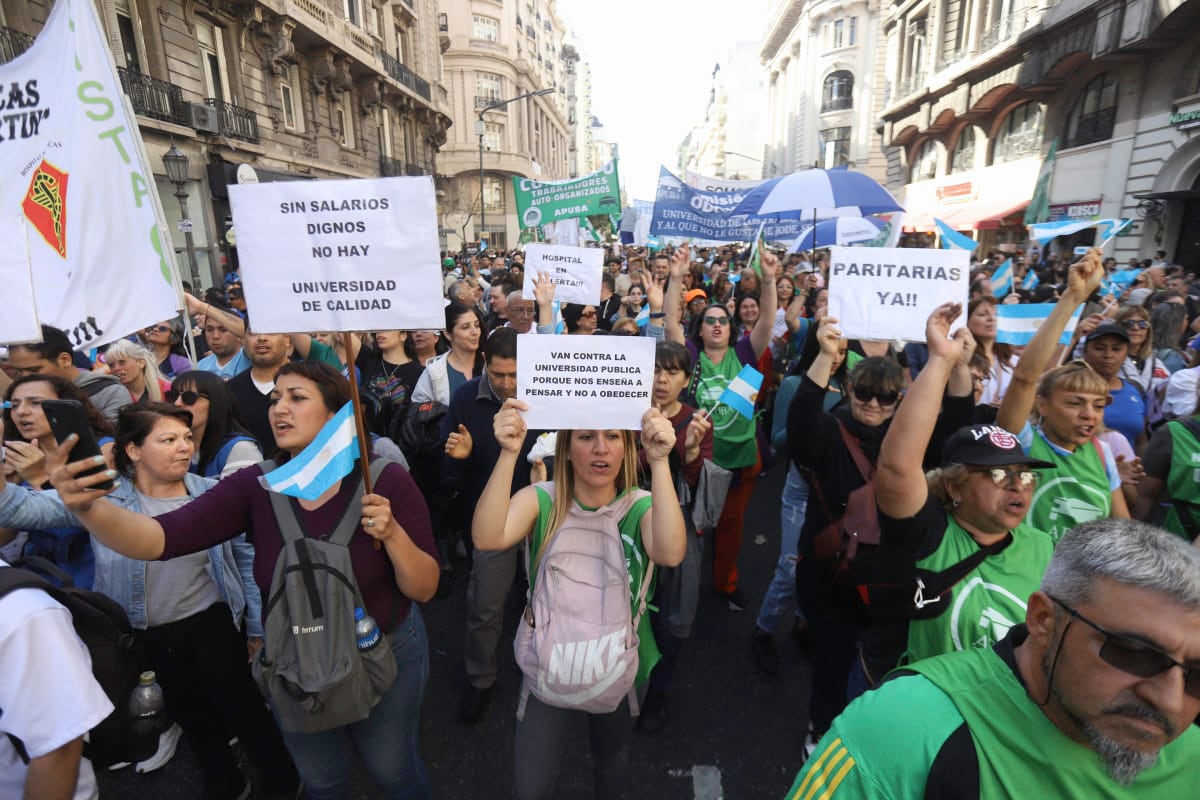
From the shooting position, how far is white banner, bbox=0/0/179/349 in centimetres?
300

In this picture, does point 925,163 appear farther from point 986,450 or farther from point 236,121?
point 986,450

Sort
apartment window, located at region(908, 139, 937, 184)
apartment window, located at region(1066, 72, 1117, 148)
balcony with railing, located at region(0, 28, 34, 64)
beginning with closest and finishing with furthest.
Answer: balcony with railing, located at region(0, 28, 34, 64) < apartment window, located at region(1066, 72, 1117, 148) < apartment window, located at region(908, 139, 937, 184)

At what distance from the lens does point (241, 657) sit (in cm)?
253

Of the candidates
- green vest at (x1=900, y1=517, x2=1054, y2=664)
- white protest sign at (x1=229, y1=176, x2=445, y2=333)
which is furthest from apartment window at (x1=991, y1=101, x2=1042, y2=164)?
white protest sign at (x1=229, y1=176, x2=445, y2=333)

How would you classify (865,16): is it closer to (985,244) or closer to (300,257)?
(985,244)

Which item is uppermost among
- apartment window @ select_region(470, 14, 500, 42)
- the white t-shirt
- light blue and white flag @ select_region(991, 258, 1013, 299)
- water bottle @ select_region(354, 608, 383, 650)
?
apartment window @ select_region(470, 14, 500, 42)

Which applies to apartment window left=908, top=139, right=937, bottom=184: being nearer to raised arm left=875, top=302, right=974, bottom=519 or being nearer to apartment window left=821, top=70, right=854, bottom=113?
apartment window left=821, top=70, right=854, bottom=113

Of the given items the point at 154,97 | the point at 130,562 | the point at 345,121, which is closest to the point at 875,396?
the point at 130,562

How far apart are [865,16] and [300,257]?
5411 centimetres

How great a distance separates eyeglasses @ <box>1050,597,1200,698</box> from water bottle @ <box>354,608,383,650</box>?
74.0 inches

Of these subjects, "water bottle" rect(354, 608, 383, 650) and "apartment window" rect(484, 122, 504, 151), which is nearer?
"water bottle" rect(354, 608, 383, 650)

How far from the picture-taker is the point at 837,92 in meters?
45.8

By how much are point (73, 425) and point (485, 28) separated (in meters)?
56.4

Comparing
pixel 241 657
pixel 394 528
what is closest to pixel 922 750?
pixel 394 528
